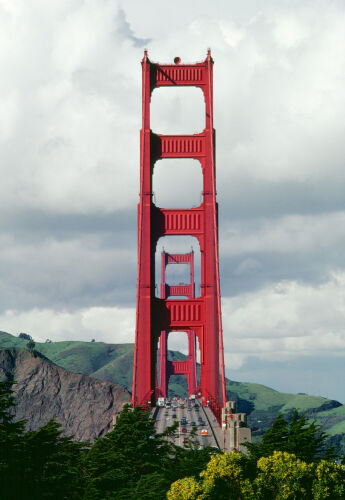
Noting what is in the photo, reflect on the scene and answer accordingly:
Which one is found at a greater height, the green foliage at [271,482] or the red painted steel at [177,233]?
the red painted steel at [177,233]

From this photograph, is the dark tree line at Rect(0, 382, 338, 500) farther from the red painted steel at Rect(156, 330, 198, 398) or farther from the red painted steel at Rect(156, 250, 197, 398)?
the red painted steel at Rect(156, 330, 198, 398)

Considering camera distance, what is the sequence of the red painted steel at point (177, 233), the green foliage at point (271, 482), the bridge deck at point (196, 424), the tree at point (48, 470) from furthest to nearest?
the red painted steel at point (177, 233) < the bridge deck at point (196, 424) < the tree at point (48, 470) < the green foliage at point (271, 482)

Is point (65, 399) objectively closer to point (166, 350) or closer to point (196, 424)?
point (166, 350)

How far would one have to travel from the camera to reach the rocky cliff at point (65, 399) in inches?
6201

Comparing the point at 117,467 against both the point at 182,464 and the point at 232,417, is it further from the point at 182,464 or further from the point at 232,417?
the point at 232,417

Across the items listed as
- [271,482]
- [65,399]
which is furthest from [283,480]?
[65,399]

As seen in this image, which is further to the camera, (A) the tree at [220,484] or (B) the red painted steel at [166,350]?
(B) the red painted steel at [166,350]

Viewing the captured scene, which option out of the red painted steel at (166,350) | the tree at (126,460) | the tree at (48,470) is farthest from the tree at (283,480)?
the red painted steel at (166,350)

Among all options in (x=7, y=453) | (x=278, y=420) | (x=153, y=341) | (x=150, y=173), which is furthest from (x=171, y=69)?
(x=7, y=453)

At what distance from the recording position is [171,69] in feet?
194

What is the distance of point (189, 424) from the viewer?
51750 mm

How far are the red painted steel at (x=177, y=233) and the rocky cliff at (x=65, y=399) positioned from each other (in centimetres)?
10344

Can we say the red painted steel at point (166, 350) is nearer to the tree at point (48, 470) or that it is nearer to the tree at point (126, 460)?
the tree at point (126, 460)

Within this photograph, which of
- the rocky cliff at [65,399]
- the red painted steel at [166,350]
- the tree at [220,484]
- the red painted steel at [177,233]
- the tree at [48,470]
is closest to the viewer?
the tree at [220,484]
